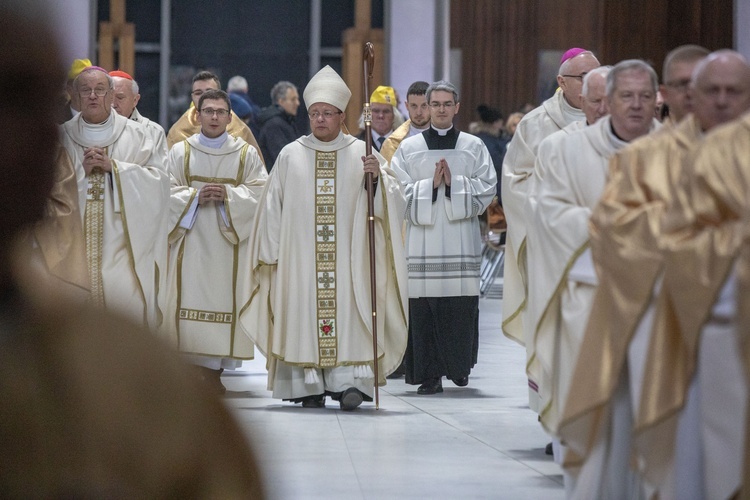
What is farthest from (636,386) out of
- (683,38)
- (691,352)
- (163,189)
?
(683,38)

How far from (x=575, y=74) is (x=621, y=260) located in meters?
3.40

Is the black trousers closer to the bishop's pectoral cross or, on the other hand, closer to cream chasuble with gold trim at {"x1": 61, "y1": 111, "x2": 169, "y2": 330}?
cream chasuble with gold trim at {"x1": 61, "y1": 111, "x2": 169, "y2": 330}

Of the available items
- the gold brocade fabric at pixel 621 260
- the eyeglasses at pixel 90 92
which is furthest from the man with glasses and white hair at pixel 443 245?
the gold brocade fabric at pixel 621 260

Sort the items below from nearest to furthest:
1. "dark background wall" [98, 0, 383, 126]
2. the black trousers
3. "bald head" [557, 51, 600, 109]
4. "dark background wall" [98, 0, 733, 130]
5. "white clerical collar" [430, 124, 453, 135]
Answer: "bald head" [557, 51, 600, 109], the black trousers, "white clerical collar" [430, 124, 453, 135], "dark background wall" [98, 0, 733, 130], "dark background wall" [98, 0, 383, 126]

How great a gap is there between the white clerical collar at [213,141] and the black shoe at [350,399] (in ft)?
6.89

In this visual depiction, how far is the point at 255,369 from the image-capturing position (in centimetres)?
1095

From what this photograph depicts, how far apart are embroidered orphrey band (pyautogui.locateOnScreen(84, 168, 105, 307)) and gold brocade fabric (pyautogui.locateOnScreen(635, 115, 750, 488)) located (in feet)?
15.6

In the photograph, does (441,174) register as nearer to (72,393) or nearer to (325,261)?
(325,261)

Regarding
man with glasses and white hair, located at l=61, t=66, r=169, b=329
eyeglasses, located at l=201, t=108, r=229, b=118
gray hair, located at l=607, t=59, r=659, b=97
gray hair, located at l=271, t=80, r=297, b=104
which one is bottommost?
man with glasses and white hair, located at l=61, t=66, r=169, b=329

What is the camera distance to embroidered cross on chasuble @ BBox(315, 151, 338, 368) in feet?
27.3

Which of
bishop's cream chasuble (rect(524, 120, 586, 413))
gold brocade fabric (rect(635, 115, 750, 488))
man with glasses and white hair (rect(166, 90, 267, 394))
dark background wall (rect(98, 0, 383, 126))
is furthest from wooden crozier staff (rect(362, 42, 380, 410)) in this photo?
dark background wall (rect(98, 0, 383, 126))

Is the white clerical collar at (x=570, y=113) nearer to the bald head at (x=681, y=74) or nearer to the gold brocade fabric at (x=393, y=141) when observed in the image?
the bald head at (x=681, y=74)

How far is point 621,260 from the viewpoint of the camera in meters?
4.19

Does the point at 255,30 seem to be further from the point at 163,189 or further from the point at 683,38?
the point at 163,189
